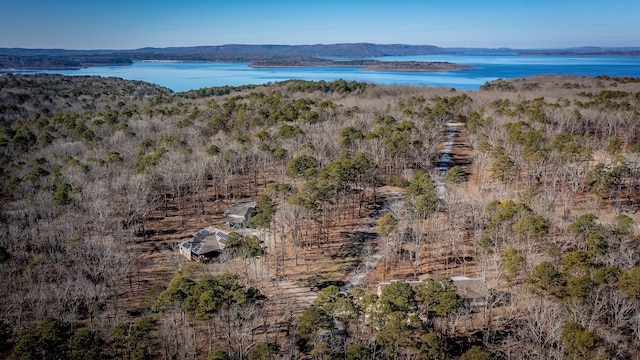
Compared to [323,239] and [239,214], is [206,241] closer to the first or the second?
[239,214]

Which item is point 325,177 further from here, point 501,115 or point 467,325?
point 501,115

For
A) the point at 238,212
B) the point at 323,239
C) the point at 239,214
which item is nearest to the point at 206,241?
the point at 239,214

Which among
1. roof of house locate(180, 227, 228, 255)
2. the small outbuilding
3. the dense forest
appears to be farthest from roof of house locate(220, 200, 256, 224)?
roof of house locate(180, 227, 228, 255)

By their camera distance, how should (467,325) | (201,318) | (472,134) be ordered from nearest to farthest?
(201,318), (467,325), (472,134)

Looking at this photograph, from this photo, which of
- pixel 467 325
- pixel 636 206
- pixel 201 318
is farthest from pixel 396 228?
pixel 636 206

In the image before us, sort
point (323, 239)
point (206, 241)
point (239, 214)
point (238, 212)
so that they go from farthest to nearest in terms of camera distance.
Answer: point (238, 212) < point (239, 214) < point (323, 239) < point (206, 241)

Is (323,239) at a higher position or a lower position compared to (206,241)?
lower
